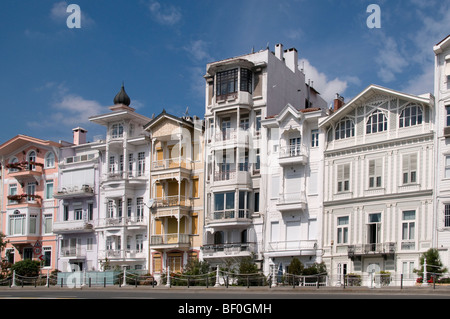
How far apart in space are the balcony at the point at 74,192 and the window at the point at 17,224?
441 centimetres

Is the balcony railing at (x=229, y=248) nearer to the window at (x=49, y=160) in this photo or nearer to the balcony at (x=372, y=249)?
the balcony at (x=372, y=249)

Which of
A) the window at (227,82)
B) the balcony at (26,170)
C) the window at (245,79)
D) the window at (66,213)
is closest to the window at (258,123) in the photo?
the window at (245,79)

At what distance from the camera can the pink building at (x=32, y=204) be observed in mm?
62688

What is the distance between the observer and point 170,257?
5409cm

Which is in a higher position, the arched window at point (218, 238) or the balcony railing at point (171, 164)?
the balcony railing at point (171, 164)

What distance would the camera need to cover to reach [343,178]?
45.3 m

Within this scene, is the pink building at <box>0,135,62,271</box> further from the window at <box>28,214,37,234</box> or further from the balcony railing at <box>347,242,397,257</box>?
the balcony railing at <box>347,242,397,257</box>

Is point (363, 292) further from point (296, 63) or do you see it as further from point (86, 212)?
point (86, 212)

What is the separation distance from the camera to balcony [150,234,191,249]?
5244 centimetres

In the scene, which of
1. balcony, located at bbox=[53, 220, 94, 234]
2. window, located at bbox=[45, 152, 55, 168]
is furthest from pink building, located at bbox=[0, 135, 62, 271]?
balcony, located at bbox=[53, 220, 94, 234]

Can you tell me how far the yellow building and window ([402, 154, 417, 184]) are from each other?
17.5 meters

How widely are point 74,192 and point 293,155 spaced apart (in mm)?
23021
